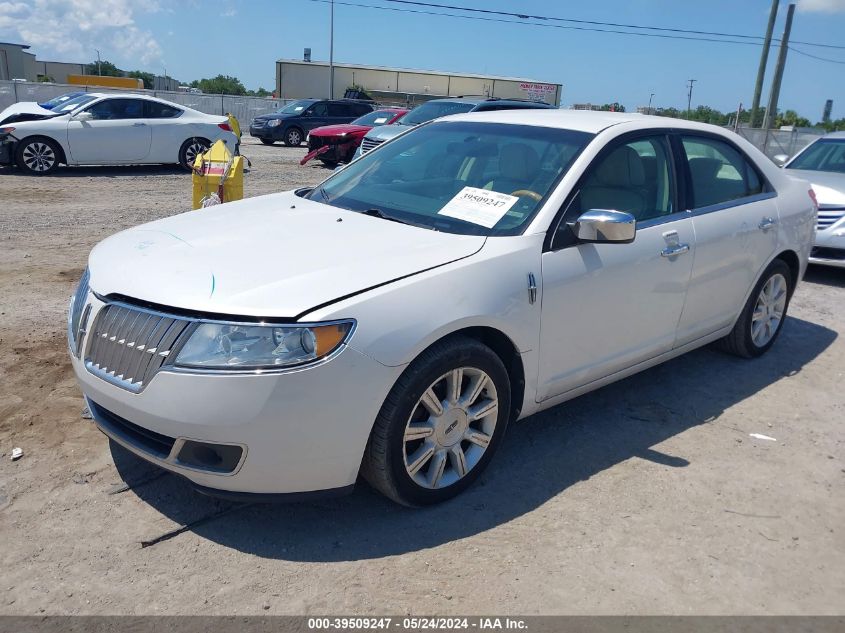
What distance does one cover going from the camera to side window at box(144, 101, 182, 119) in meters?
14.0

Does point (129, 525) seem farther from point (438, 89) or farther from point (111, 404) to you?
point (438, 89)

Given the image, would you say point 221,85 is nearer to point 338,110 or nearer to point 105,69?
point 105,69

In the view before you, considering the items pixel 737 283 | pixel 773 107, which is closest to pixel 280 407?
pixel 737 283

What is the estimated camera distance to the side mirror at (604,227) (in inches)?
136

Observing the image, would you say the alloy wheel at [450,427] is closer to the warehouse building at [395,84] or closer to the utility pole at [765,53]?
the utility pole at [765,53]

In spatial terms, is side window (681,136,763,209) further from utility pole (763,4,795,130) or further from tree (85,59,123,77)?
tree (85,59,123,77)

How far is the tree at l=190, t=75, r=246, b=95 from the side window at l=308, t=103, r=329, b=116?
6777cm

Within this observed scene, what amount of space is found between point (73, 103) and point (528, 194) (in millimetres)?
12863

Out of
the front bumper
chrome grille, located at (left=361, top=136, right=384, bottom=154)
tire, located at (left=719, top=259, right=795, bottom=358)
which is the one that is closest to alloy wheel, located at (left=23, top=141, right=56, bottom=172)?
chrome grille, located at (left=361, top=136, right=384, bottom=154)

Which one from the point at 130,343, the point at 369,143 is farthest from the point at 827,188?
the point at 369,143

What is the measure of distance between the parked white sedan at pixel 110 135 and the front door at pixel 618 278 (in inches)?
463

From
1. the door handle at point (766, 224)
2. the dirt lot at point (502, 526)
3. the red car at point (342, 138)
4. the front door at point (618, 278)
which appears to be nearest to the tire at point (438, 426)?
the dirt lot at point (502, 526)

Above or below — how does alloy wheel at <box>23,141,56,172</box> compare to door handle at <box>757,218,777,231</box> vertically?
below

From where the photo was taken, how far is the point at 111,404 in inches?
117
